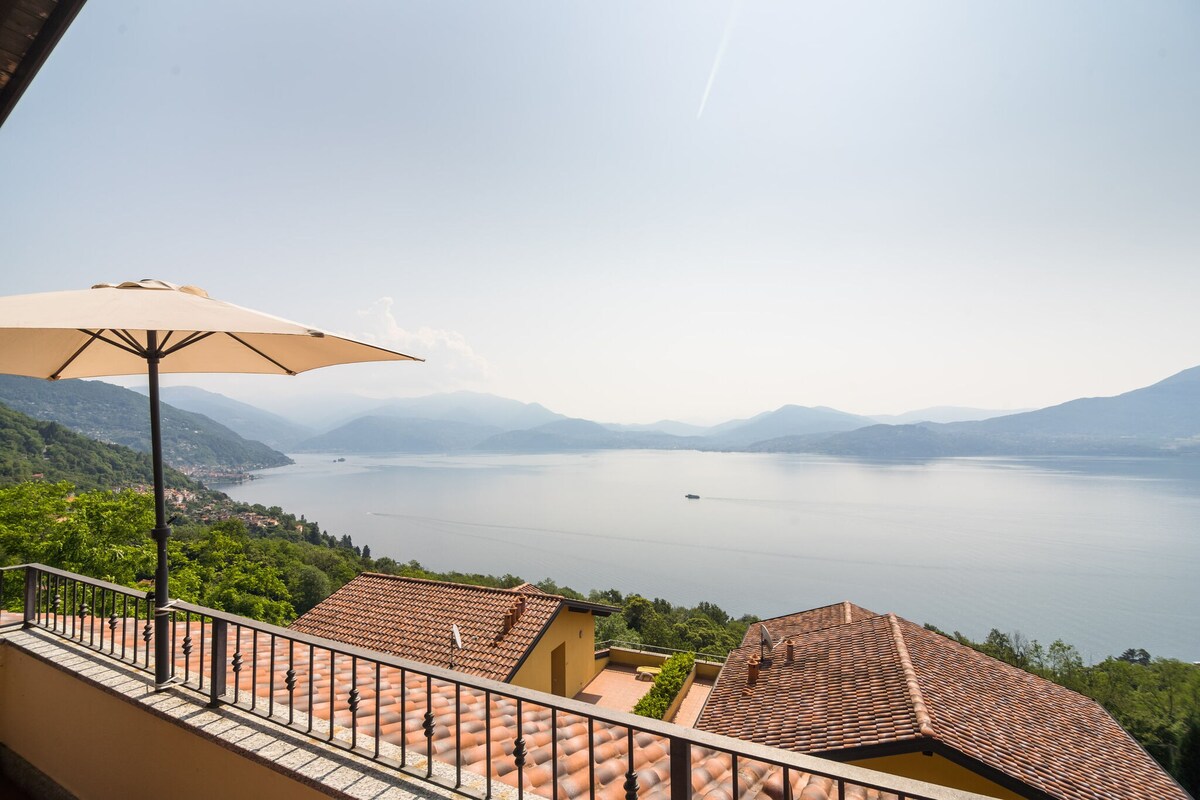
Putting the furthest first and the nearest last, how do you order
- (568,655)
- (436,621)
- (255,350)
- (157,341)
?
(568,655) < (436,621) < (255,350) < (157,341)

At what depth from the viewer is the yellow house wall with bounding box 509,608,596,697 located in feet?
35.8

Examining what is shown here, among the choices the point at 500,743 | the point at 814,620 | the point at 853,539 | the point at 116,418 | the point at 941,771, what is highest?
the point at 116,418

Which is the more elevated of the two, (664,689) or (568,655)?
(568,655)

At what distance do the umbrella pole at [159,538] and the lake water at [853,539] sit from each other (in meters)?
56.8

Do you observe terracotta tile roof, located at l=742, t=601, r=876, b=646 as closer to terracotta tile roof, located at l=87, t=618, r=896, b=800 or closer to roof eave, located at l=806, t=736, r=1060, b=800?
roof eave, located at l=806, t=736, r=1060, b=800

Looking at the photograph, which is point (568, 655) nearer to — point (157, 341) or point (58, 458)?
point (157, 341)

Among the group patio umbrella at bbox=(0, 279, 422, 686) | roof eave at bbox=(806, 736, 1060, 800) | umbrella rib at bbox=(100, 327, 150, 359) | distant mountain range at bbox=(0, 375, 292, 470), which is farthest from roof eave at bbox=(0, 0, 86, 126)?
distant mountain range at bbox=(0, 375, 292, 470)

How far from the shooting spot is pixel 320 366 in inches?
137

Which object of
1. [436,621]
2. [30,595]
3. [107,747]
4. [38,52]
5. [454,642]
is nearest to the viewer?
[38,52]

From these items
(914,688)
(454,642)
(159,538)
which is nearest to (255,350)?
(159,538)

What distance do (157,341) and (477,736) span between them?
3.10m

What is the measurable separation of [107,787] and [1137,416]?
28181cm

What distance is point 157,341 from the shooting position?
317cm

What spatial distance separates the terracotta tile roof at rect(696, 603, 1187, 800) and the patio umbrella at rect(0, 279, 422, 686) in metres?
7.27
